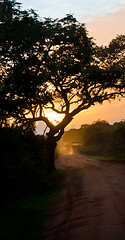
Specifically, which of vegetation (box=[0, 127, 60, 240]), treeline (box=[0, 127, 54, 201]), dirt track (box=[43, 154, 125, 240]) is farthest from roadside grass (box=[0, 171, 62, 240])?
treeline (box=[0, 127, 54, 201])

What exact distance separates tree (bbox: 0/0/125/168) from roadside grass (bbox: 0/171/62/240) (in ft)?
31.9

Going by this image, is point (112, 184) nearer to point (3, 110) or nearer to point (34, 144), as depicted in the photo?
point (34, 144)

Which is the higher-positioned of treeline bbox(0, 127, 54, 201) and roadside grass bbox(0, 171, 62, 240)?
treeline bbox(0, 127, 54, 201)

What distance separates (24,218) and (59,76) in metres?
16.0

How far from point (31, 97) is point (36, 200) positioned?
1041 cm

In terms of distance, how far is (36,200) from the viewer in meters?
12.5

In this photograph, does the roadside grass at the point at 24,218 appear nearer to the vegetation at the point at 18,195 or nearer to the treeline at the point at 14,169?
the vegetation at the point at 18,195

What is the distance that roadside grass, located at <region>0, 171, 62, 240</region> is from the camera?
772cm

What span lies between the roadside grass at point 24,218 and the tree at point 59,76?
9.71 m

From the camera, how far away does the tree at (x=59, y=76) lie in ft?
65.1

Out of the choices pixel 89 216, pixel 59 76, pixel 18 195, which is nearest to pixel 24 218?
pixel 89 216

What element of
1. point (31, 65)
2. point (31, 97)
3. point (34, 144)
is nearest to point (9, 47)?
point (31, 65)

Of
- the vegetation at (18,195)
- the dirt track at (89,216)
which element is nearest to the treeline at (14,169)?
the vegetation at (18,195)

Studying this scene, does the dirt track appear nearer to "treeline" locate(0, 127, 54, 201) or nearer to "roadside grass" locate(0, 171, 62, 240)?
"roadside grass" locate(0, 171, 62, 240)
